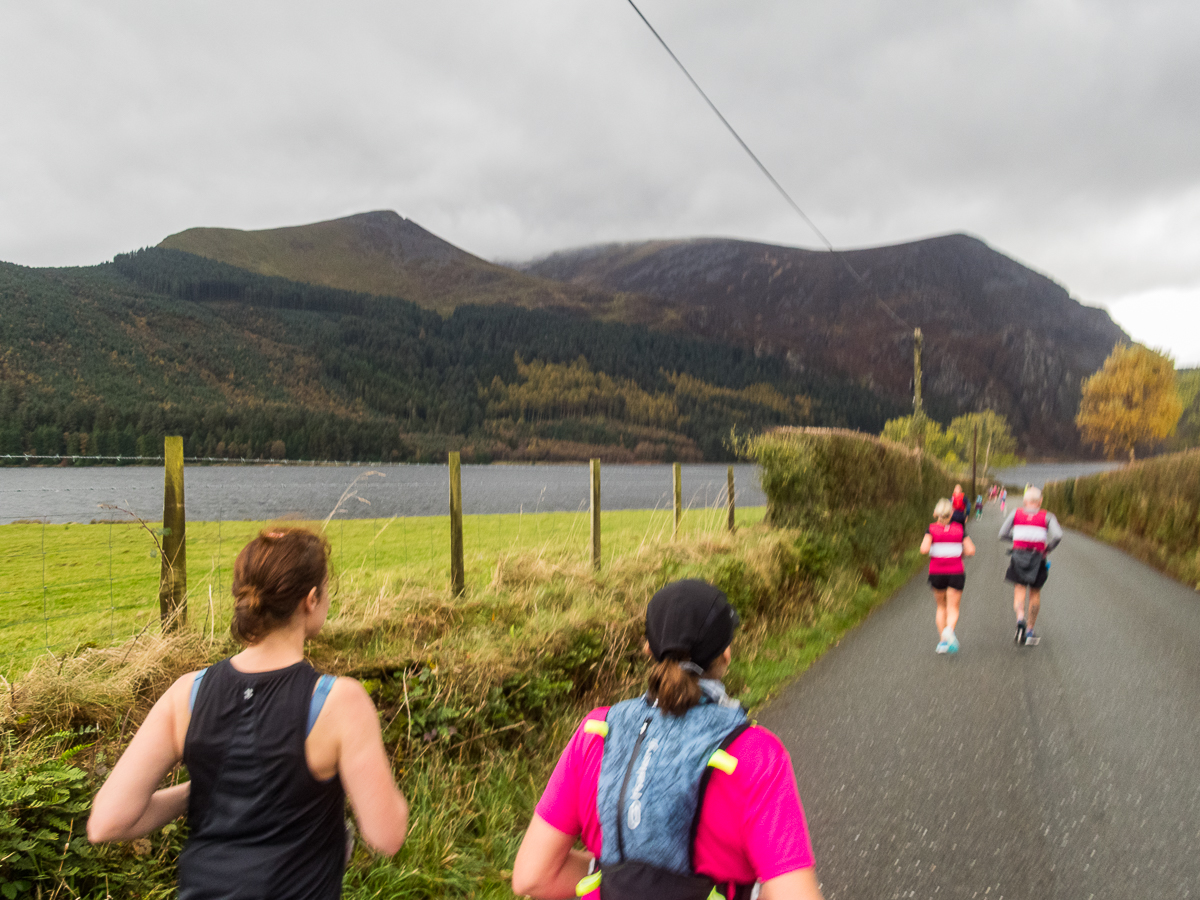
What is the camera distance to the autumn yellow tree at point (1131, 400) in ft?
253

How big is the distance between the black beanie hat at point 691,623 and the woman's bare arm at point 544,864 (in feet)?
1.74

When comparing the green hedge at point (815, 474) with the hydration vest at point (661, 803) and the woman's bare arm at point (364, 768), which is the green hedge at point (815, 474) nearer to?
the hydration vest at point (661, 803)

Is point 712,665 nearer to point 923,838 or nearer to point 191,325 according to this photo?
point 923,838

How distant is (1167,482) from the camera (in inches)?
794

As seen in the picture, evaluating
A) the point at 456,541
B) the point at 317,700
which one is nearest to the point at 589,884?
the point at 317,700

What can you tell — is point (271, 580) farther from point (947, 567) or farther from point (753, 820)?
point (947, 567)

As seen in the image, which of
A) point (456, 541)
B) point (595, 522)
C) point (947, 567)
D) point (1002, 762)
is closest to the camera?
point (1002, 762)

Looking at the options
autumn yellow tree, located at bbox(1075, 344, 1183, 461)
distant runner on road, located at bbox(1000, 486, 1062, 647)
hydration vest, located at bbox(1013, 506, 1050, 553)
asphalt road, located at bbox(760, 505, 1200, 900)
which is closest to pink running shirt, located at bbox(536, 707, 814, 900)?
asphalt road, located at bbox(760, 505, 1200, 900)

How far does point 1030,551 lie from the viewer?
28.8 ft

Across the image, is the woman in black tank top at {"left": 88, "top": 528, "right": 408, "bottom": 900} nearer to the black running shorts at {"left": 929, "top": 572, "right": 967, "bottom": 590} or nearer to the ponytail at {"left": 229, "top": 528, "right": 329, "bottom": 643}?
the ponytail at {"left": 229, "top": 528, "right": 329, "bottom": 643}

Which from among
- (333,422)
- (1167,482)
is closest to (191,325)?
(333,422)

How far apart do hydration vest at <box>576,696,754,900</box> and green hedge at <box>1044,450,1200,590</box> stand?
55.5 feet

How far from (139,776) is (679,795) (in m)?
1.29

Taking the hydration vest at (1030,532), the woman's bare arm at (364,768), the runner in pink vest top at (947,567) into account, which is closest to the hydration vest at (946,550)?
the runner in pink vest top at (947,567)
